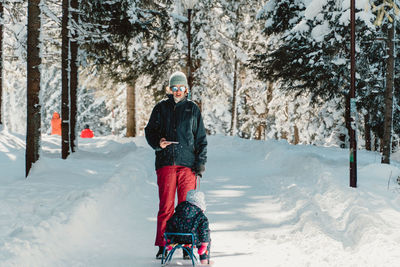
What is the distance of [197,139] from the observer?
559cm

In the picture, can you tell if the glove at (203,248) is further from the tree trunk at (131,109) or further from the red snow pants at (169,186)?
the tree trunk at (131,109)

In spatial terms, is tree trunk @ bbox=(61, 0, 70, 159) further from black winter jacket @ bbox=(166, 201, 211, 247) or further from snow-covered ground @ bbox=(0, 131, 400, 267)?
black winter jacket @ bbox=(166, 201, 211, 247)

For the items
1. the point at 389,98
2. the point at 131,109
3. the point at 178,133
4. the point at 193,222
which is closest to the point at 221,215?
the point at 178,133

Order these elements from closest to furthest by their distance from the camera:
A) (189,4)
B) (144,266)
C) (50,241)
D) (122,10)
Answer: (144,266), (50,241), (122,10), (189,4)

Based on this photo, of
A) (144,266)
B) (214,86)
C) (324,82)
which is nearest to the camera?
(144,266)

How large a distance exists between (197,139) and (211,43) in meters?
21.2

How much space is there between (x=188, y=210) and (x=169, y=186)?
2.12ft

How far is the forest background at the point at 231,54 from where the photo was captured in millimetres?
14969

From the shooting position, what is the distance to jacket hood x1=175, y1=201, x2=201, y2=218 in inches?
195

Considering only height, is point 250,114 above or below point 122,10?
below

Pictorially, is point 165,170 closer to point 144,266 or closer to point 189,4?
point 144,266

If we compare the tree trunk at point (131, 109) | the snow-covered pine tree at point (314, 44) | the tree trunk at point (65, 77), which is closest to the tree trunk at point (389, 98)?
the snow-covered pine tree at point (314, 44)

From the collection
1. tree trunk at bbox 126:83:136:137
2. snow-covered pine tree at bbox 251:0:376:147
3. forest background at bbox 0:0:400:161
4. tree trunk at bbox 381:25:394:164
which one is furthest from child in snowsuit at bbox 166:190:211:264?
tree trunk at bbox 126:83:136:137

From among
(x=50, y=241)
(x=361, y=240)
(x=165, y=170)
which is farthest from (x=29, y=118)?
(x=361, y=240)
